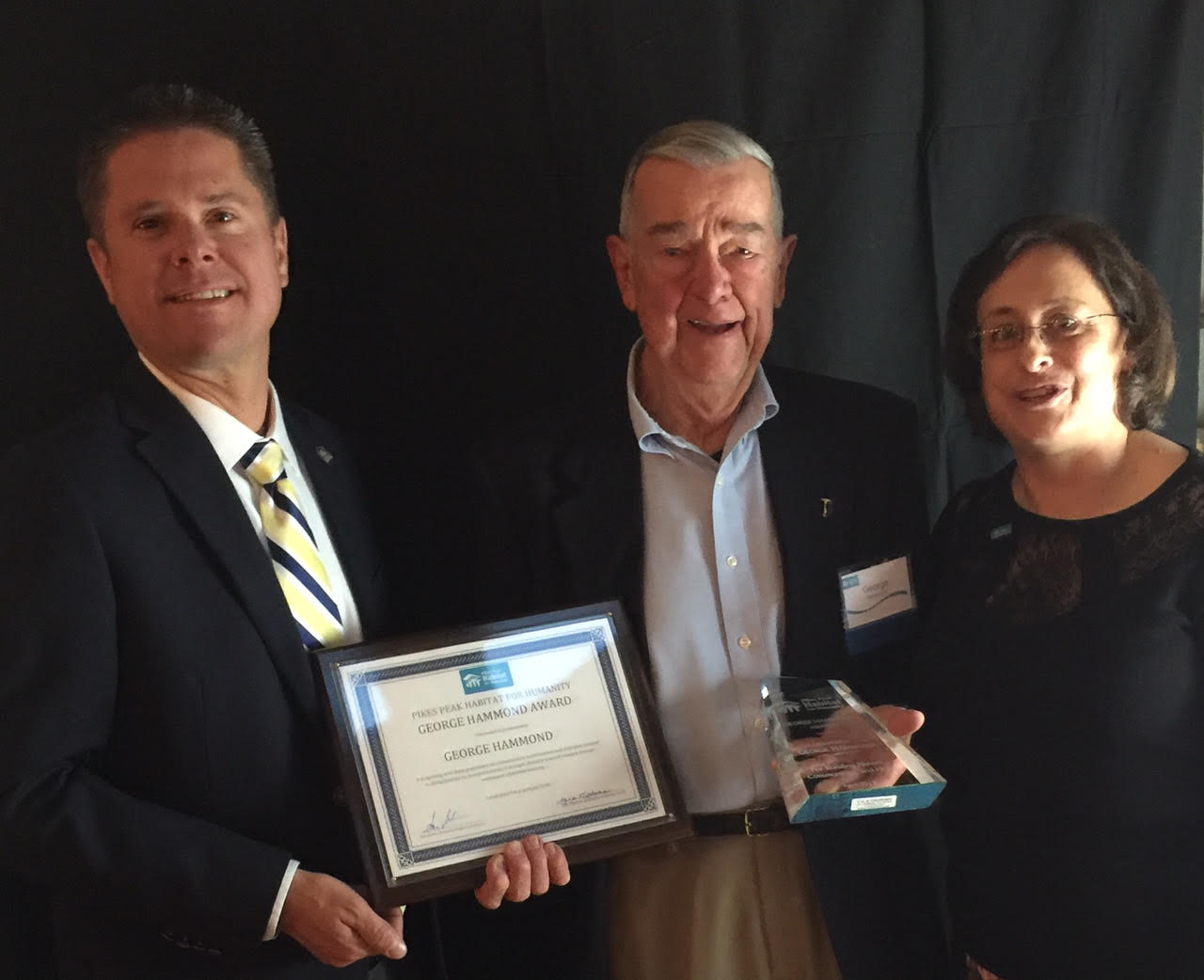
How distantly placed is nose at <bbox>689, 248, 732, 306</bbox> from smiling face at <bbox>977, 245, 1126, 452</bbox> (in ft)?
1.61

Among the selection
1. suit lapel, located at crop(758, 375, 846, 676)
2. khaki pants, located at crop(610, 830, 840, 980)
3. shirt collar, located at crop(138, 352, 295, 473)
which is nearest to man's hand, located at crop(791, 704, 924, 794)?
suit lapel, located at crop(758, 375, 846, 676)

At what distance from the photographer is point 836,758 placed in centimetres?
162

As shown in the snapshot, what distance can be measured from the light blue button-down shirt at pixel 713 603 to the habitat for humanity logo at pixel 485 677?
313mm

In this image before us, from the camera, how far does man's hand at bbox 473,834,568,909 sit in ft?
5.11

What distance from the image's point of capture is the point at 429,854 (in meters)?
1.56

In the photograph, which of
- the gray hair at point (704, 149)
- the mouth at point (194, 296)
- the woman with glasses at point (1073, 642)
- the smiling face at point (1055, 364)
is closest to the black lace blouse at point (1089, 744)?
the woman with glasses at point (1073, 642)

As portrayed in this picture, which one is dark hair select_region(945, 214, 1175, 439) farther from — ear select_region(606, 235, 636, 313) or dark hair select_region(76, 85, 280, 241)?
dark hair select_region(76, 85, 280, 241)

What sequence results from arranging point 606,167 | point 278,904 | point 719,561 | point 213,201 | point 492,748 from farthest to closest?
point 606,167
point 719,561
point 213,201
point 492,748
point 278,904

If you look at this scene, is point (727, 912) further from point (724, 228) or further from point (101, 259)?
point (101, 259)

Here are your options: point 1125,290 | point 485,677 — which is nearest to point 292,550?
point 485,677

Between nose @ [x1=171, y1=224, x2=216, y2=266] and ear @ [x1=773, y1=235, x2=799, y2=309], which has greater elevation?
nose @ [x1=171, y1=224, x2=216, y2=266]

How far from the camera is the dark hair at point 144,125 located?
1.74 metres
